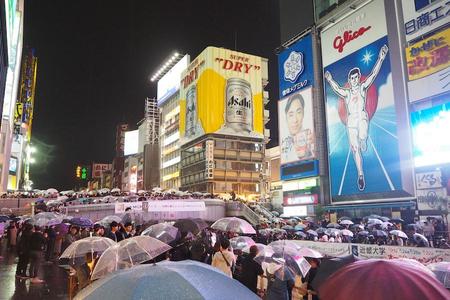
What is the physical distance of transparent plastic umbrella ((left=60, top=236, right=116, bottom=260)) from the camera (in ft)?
24.6

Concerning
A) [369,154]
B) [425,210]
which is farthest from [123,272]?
[369,154]

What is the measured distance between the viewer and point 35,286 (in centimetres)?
1102

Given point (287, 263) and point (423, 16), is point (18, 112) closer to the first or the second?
point (423, 16)

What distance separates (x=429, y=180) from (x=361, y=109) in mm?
11288

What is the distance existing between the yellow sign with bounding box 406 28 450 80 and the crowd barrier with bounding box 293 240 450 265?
23.9 m

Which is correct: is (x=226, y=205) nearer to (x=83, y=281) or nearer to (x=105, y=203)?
(x=105, y=203)

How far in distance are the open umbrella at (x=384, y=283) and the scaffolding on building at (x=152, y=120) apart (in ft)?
314

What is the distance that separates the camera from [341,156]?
42750mm

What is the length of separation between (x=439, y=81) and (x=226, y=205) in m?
23.7

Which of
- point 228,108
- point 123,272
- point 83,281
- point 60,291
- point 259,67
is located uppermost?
point 259,67

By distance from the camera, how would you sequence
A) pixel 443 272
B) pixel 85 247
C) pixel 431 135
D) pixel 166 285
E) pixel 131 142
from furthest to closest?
pixel 131 142
pixel 431 135
pixel 85 247
pixel 443 272
pixel 166 285

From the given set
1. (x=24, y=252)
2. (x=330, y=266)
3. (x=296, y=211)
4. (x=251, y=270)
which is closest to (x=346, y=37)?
(x=296, y=211)

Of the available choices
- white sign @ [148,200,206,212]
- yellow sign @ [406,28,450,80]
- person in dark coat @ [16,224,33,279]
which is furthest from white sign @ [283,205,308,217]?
person in dark coat @ [16,224,33,279]

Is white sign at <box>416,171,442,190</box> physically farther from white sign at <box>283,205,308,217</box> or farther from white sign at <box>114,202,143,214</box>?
white sign at <box>114,202,143,214</box>
